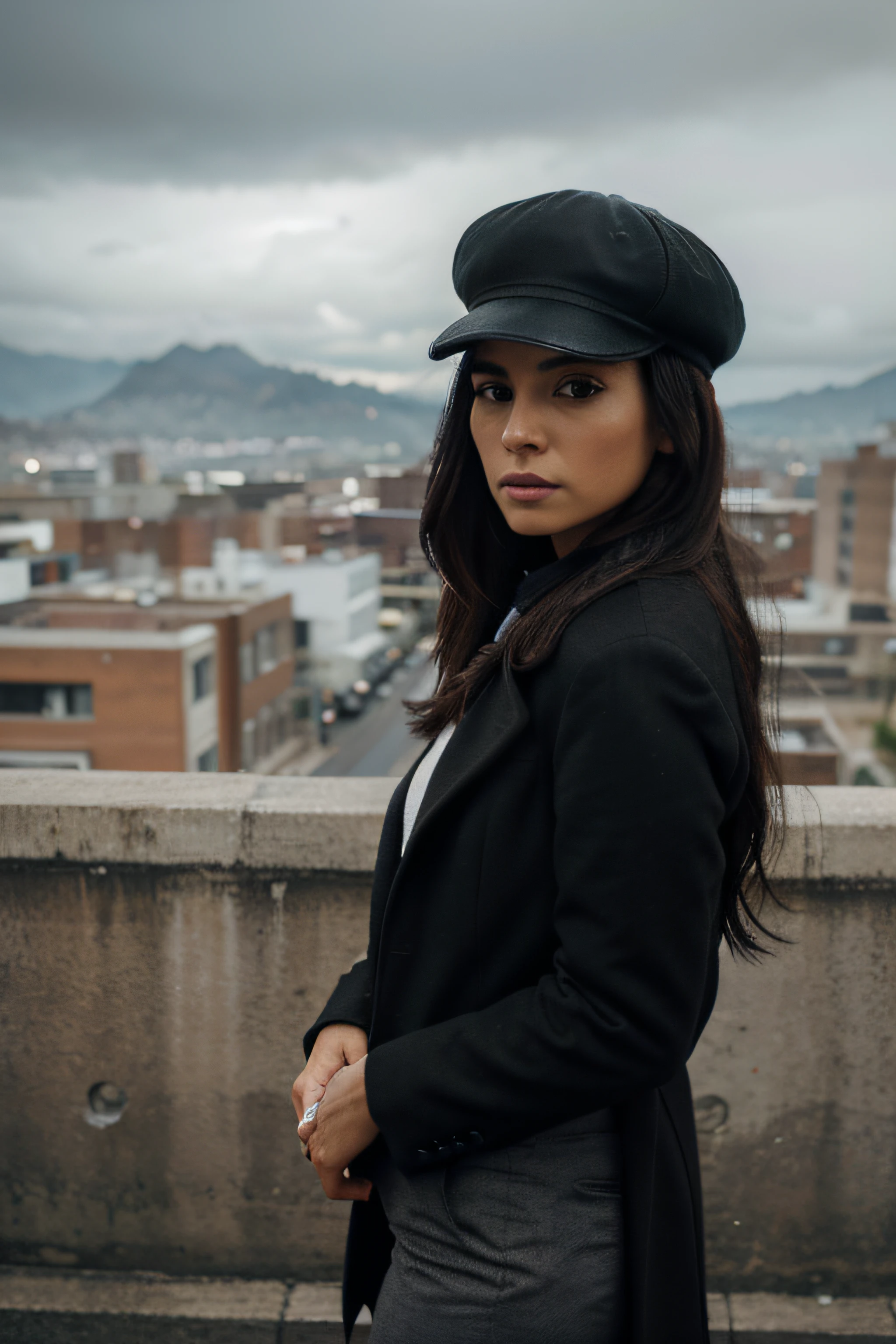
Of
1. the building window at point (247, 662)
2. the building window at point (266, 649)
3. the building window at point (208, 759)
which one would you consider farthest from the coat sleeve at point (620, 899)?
the building window at point (266, 649)

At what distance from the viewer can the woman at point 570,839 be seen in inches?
37.6

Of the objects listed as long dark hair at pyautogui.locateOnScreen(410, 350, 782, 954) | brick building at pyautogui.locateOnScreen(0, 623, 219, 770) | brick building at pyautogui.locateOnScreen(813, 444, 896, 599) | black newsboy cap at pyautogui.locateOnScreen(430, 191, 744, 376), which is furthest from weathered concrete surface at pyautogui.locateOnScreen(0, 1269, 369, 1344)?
brick building at pyautogui.locateOnScreen(813, 444, 896, 599)

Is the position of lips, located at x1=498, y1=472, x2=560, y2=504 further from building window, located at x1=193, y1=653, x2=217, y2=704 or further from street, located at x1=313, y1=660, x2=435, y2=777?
street, located at x1=313, y1=660, x2=435, y2=777

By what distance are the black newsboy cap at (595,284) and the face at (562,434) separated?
0.04m

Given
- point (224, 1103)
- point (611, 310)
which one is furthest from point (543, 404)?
point (224, 1103)

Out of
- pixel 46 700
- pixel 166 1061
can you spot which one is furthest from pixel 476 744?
pixel 46 700

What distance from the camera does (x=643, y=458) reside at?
109 centimetres

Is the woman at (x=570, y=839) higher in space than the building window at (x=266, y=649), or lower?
higher

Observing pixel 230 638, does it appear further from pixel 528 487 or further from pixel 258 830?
pixel 528 487

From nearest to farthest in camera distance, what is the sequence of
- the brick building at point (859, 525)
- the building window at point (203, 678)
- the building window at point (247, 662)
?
the building window at point (203, 678), the building window at point (247, 662), the brick building at point (859, 525)

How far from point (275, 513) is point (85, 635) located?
3205cm

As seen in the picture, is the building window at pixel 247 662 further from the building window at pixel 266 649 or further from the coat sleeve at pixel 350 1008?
the coat sleeve at pixel 350 1008

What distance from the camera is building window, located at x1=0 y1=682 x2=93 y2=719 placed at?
26.7 m

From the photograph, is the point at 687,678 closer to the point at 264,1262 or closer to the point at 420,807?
the point at 420,807
